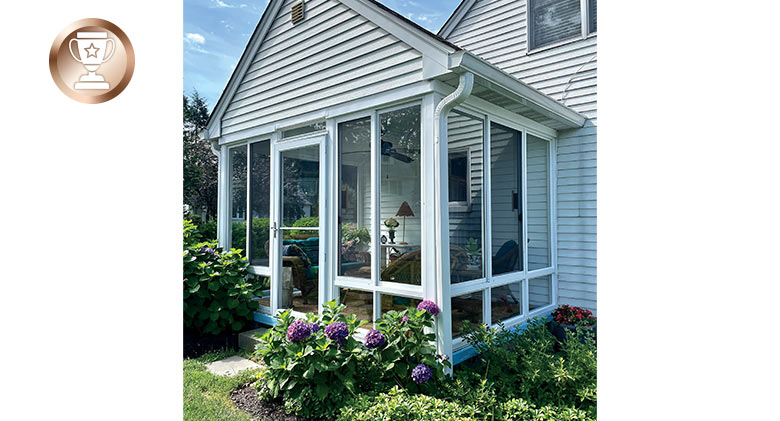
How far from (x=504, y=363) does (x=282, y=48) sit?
3949 millimetres

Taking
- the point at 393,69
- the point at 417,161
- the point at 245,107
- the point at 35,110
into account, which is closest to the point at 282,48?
the point at 245,107

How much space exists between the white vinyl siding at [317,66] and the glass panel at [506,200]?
1.18 m

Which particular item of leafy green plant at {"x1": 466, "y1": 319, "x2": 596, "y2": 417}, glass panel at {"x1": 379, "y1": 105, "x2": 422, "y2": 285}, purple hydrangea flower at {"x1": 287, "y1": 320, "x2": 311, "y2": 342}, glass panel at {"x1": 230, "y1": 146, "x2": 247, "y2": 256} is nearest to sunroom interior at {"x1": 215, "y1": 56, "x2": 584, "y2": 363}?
glass panel at {"x1": 379, "y1": 105, "x2": 422, "y2": 285}

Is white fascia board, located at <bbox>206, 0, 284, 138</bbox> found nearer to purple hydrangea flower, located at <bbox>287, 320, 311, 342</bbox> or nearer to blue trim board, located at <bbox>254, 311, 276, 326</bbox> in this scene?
blue trim board, located at <bbox>254, 311, 276, 326</bbox>

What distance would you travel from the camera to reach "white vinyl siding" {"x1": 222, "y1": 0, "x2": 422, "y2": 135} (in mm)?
3520

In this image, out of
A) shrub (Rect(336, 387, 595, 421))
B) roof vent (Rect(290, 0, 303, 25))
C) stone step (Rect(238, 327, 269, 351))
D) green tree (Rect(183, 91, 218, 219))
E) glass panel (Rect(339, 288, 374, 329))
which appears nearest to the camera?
shrub (Rect(336, 387, 595, 421))

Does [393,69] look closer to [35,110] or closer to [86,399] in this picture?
[35,110]

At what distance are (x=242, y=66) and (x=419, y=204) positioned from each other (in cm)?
328

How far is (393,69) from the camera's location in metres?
3.45

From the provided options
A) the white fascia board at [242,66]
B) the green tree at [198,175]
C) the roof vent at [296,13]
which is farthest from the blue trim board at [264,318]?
the green tree at [198,175]

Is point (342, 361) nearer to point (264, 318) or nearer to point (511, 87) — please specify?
point (264, 318)

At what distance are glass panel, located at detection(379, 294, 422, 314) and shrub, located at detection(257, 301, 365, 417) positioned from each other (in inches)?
20.5
